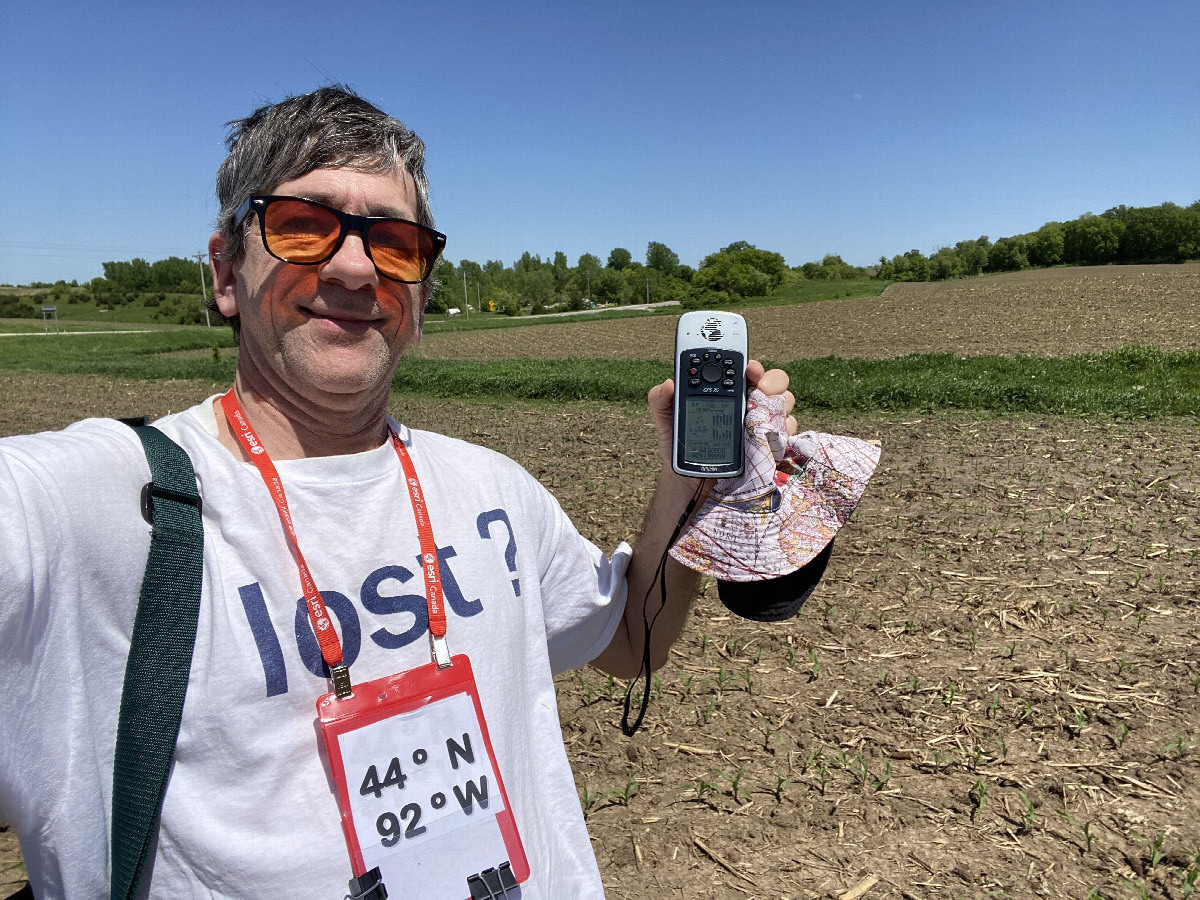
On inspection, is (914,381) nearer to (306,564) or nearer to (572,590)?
(572,590)

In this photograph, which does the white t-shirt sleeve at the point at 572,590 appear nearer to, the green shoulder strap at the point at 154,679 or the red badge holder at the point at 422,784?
the red badge holder at the point at 422,784

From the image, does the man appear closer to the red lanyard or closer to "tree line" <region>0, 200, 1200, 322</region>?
the red lanyard

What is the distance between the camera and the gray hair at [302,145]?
1536 millimetres

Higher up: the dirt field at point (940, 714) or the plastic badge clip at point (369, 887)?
the plastic badge clip at point (369, 887)

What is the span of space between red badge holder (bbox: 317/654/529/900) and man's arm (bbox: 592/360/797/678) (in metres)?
0.55

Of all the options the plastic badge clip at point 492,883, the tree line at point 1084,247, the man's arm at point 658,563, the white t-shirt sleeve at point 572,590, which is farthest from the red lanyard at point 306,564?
the tree line at point 1084,247

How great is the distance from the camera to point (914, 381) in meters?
15.6

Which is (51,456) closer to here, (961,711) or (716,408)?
(716,408)

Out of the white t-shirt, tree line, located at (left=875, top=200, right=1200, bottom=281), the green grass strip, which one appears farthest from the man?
tree line, located at (left=875, top=200, right=1200, bottom=281)

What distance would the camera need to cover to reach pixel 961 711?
415 cm

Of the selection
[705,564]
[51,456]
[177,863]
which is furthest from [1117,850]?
[51,456]

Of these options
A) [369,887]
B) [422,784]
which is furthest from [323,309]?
[369,887]

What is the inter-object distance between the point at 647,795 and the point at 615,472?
20.1ft

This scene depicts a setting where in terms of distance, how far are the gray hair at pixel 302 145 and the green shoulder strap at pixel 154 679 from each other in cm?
64
